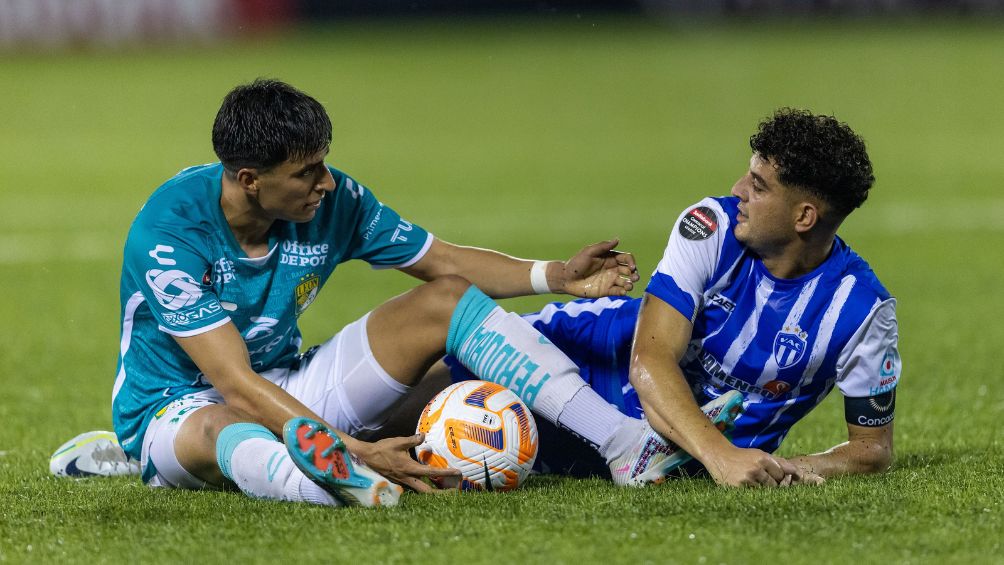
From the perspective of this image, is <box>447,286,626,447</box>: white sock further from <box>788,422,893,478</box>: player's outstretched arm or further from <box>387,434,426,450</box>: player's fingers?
<box>788,422,893,478</box>: player's outstretched arm

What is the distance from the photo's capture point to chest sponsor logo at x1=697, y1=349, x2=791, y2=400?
4906 mm

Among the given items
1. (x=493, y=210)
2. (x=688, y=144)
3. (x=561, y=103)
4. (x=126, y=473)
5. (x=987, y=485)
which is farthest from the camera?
(x=561, y=103)

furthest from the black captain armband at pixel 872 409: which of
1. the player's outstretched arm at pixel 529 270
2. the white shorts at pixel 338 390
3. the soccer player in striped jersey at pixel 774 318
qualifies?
the white shorts at pixel 338 390

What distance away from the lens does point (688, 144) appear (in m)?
20.4

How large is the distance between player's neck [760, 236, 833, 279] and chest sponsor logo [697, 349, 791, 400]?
0.39 metres

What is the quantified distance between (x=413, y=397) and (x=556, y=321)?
24.8 inches

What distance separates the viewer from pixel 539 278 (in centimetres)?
535

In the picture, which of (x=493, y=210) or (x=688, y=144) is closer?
(x=493, y=210)

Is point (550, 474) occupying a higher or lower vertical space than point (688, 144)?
higher

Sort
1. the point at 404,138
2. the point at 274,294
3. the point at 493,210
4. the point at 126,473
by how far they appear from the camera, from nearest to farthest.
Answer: the point at 274,294 → the point at 126,473 → the point at 493,210 → the point at 404,138

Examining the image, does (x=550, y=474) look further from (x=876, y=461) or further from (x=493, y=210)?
(x=493, y=210)

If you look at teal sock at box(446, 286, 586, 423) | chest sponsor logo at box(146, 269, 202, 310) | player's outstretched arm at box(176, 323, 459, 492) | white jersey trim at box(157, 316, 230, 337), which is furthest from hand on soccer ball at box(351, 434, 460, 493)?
chest sponsor logo at box(146, 269, 202, 310)

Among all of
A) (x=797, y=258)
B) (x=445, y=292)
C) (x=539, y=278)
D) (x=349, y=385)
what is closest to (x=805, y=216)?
(x=797, y=258)

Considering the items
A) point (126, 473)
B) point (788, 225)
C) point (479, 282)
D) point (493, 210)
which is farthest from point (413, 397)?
point (493, 210)
